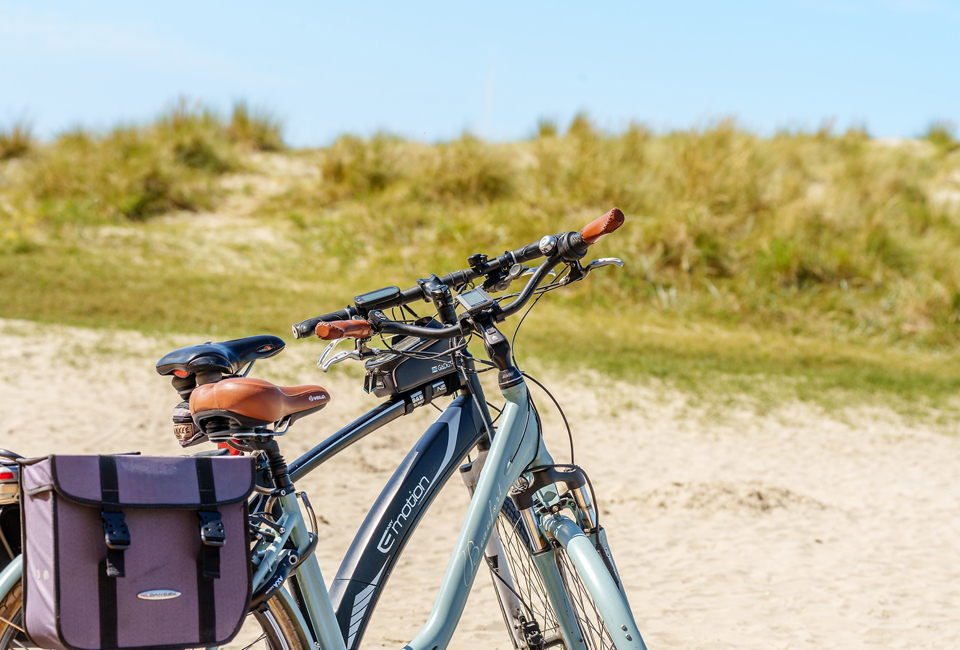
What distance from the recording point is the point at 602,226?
6.38 ft

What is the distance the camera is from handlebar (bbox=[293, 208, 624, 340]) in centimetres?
192

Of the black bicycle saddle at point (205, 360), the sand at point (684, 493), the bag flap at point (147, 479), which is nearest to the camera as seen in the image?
the bag flap at point (147, 479)

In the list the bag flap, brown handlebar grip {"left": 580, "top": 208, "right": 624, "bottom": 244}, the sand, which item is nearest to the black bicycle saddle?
the bag flap

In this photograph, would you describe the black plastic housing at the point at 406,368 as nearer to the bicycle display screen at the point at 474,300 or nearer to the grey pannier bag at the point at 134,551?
the bicycle display screen at the point at 474,300

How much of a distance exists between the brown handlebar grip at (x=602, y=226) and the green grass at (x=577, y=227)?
20.1 ft

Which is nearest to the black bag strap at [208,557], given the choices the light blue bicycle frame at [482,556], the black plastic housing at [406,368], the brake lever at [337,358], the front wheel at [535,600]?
the light blue bicycle frame at [482,556]

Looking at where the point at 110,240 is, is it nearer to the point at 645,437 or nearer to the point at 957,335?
the point at 645,437

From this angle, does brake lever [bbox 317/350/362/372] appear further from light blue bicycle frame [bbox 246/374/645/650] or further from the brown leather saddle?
light blue bicycle frame [bbox 246/374/645/650]

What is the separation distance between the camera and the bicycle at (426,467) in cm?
190

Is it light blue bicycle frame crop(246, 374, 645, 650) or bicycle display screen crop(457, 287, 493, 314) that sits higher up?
bicycle display screen crop(457, 287, 493, 314)

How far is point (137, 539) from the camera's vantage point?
1653 mm

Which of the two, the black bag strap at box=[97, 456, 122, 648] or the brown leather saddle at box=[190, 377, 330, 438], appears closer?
the black bag strap at box=[97, 456, 122, 648]

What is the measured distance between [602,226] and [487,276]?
0.36m

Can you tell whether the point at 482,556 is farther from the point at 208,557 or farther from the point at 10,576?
the point at 10,576
